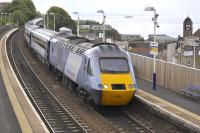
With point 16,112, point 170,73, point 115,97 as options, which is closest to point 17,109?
point 16,112

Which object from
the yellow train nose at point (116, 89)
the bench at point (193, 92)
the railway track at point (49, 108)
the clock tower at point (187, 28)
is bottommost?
the railway track at point (49, 108)

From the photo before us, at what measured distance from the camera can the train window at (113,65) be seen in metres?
21.7

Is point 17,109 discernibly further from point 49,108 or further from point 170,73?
point 170,73

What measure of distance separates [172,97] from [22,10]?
128542mm

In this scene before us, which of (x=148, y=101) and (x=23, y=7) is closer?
(x=148, y=101)

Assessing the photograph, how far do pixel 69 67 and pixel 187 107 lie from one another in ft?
25.4

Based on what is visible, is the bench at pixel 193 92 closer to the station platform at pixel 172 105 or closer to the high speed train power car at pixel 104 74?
the station platform at pixel 172 105

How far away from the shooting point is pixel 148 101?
2264 centimetres

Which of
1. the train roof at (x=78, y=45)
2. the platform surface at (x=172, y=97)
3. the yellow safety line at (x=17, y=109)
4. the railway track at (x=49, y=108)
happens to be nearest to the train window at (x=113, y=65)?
the train roof at (x=78, y=45)

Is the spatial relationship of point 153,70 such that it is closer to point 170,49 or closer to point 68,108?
point 68,108

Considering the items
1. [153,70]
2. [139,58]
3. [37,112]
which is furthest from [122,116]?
[139,58]

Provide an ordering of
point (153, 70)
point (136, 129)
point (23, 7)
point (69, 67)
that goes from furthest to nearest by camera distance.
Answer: point (23, 7), point (153, 70), point (69, 67), point (136, 129)

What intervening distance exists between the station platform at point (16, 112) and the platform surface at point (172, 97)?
7021mm

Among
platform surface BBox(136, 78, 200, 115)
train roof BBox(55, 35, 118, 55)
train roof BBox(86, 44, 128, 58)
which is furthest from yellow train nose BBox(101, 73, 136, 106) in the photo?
platform surface BBox(136, 78, 200, 115)
